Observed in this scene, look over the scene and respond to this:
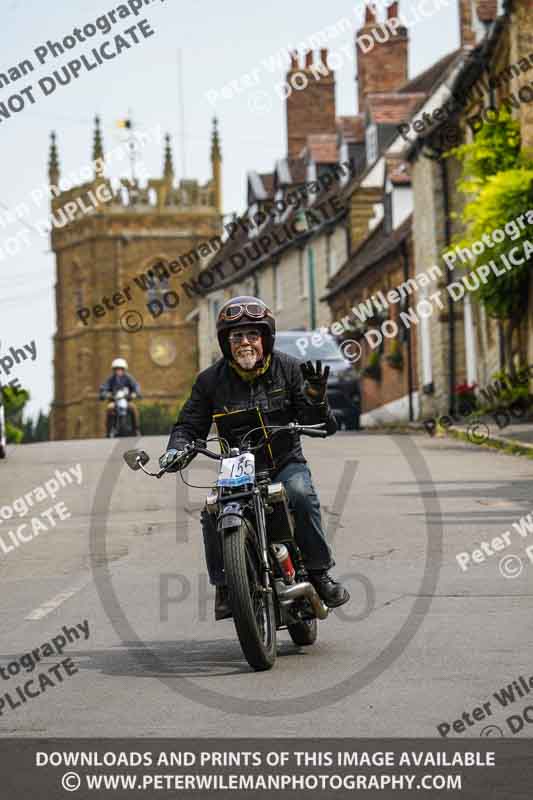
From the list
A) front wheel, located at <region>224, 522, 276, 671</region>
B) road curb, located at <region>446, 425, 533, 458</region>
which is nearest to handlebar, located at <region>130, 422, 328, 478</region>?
front wheel, located at <region>224, 522, 276, 671</region>

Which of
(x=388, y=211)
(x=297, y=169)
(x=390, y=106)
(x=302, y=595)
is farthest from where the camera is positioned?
(x=297, y=169)

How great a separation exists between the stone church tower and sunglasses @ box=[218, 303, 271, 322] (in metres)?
94.6

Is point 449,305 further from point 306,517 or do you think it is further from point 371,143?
Answer: point 306,517

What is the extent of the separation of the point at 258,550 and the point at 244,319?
1173mm

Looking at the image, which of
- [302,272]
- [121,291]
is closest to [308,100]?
[302,272]

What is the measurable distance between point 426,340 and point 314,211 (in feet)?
63.4

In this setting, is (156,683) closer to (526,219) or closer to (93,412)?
(526,219)

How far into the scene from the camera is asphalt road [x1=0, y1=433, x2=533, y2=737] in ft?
22.2

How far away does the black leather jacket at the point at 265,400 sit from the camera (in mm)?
8289

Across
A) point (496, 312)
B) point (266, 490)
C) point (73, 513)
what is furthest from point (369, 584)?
point (496, 312)

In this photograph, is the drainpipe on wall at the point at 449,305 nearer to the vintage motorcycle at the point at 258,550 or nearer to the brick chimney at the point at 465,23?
the brick chimney at the point at 465,23

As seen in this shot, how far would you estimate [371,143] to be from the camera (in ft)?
170

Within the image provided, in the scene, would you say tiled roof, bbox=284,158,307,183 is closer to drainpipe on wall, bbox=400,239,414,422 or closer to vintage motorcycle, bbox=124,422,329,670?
drainpipe on wall, bbox=400,239,414,422

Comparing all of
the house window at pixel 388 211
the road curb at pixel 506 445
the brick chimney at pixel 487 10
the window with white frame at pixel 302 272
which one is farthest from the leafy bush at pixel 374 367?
the road curb at pixel 506 445
